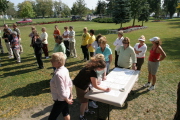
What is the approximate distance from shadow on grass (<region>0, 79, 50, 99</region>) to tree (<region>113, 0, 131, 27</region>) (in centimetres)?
1827

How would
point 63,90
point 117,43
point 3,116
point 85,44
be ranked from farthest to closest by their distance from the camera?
1. point 85,44
2. point 117,43
3. point 3,116
4. point 63,90

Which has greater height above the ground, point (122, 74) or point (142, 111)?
point (122, 74)

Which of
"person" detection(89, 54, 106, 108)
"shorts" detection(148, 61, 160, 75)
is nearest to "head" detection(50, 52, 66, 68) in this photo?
"person" detection(89, 54, 106, 108)

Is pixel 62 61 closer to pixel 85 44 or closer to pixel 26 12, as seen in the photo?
pixel 85 44

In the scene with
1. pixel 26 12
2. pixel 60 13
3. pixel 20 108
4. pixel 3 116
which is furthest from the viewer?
pixel 60 13

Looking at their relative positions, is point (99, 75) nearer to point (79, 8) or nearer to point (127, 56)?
point (127, 56)

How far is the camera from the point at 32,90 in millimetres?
4832

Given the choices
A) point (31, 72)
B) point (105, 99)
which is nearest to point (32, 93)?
point (31, 72)

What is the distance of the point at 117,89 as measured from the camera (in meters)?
3.01

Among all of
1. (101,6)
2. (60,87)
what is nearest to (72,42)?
(60,87)

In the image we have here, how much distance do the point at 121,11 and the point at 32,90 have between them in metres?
19.1

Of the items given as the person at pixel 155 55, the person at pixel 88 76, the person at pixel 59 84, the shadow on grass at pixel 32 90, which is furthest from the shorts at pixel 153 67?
the shadow on grass at pixel 32 90

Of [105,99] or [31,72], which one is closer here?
[105,99]

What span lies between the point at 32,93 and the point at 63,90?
2.75 m
